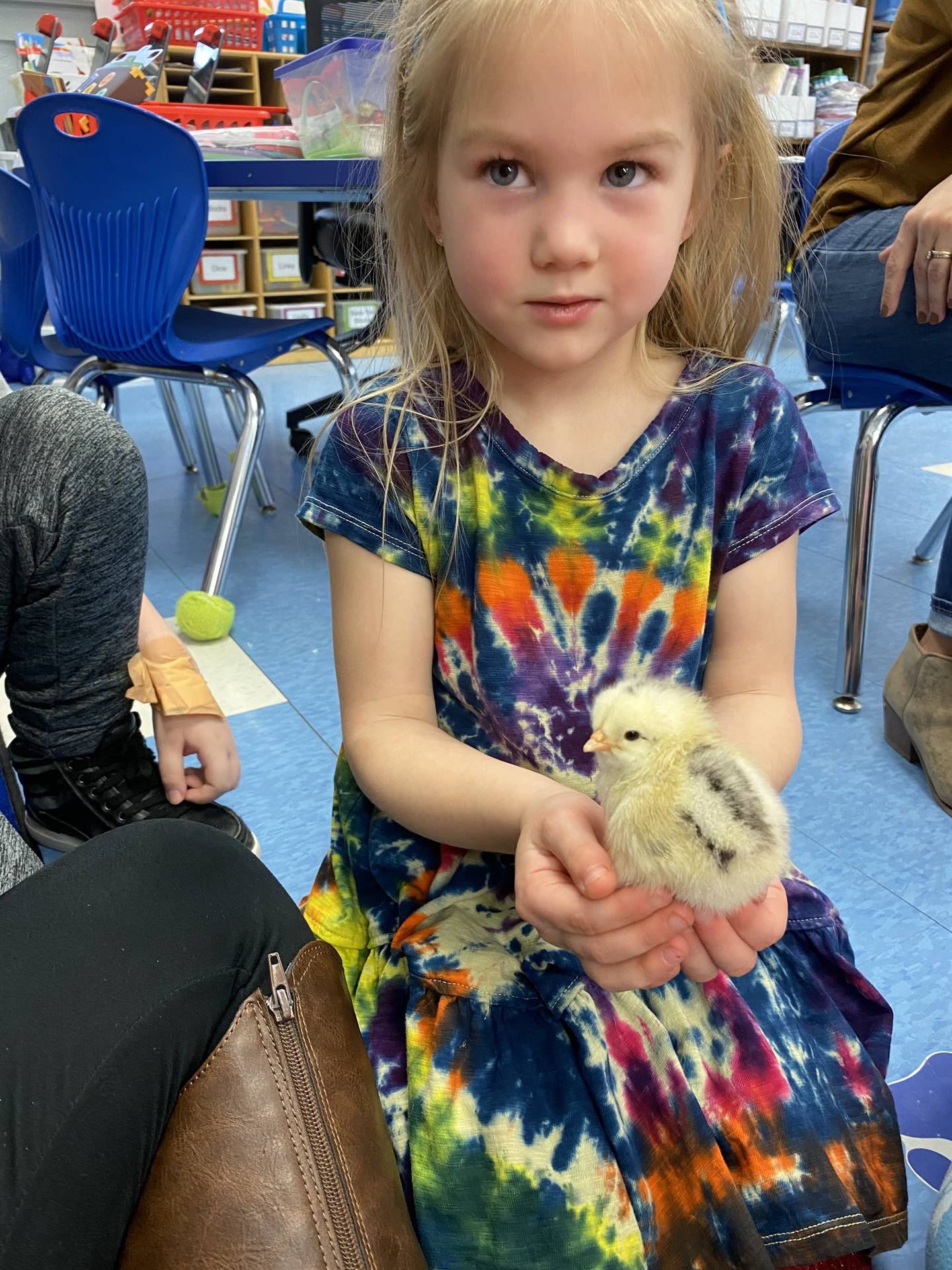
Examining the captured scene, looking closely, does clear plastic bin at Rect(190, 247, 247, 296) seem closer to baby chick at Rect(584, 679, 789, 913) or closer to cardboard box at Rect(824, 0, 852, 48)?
cardboard box at Rect(824, 0, 852, 48)

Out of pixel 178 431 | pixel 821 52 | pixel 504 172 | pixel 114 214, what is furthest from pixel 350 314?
pixel 504 172

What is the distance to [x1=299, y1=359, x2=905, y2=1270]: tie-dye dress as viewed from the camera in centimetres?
58

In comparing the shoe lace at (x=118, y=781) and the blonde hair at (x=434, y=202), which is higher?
the blonde hair at (x=434, y=202)

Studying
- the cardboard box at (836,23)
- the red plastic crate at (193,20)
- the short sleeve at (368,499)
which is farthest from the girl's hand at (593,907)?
the cardboard box at (836,23)

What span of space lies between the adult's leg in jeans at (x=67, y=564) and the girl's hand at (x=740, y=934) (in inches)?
28.4

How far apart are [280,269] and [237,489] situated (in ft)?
9.75

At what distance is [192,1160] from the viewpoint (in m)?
0.51

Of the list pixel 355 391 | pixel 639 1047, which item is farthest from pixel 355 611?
pixel 639 1047

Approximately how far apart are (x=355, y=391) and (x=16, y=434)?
38 centimetres

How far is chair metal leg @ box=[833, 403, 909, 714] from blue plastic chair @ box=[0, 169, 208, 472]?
166 centimetres

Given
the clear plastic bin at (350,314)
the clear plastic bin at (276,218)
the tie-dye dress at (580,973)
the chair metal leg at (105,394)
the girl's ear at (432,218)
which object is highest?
the girl's ear at (432,218)

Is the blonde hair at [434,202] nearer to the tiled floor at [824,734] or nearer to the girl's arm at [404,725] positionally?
the girl's arm at [404,725]

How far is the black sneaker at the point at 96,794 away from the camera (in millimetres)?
1067

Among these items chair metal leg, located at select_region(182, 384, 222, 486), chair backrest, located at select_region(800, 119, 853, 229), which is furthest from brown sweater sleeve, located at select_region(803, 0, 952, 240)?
chair metal leg, located at select_region(182, 384, 222, 486)
